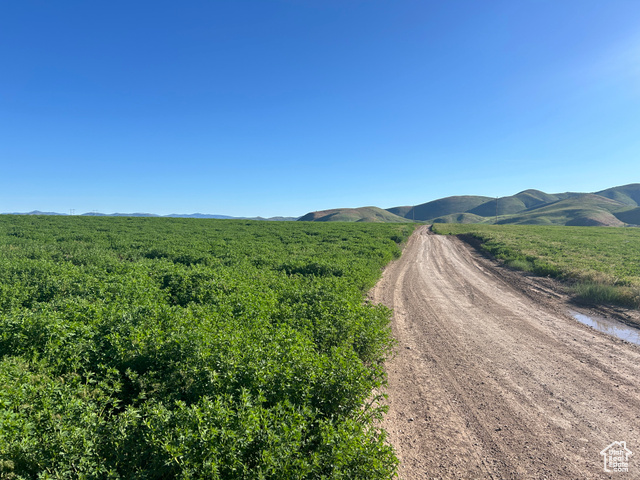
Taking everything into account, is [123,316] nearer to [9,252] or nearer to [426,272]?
[9,252]

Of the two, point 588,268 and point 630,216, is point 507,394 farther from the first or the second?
point 630,216

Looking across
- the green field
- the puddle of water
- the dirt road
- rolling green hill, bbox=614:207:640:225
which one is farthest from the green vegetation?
rolling green hill, bbox=614:207:640:225

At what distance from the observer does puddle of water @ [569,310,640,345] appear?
11.0m

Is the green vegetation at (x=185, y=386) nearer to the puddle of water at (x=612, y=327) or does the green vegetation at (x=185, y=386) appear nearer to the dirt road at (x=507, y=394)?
the dirt road at (x=507, y=394)

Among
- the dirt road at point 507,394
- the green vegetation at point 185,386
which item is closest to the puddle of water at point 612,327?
the dirt road at point 507,394

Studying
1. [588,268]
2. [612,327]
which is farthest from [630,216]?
[612,327]

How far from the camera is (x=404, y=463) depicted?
539 cm

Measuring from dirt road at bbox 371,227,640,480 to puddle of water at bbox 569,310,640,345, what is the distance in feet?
2.03

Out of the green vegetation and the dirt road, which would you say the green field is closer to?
the dirt road

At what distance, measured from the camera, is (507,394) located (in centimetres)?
729

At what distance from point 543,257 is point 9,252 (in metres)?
37.8

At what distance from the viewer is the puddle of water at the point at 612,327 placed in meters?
11.0

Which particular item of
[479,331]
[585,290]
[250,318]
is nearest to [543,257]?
[585,290]

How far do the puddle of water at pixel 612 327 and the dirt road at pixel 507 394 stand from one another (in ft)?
2.03
